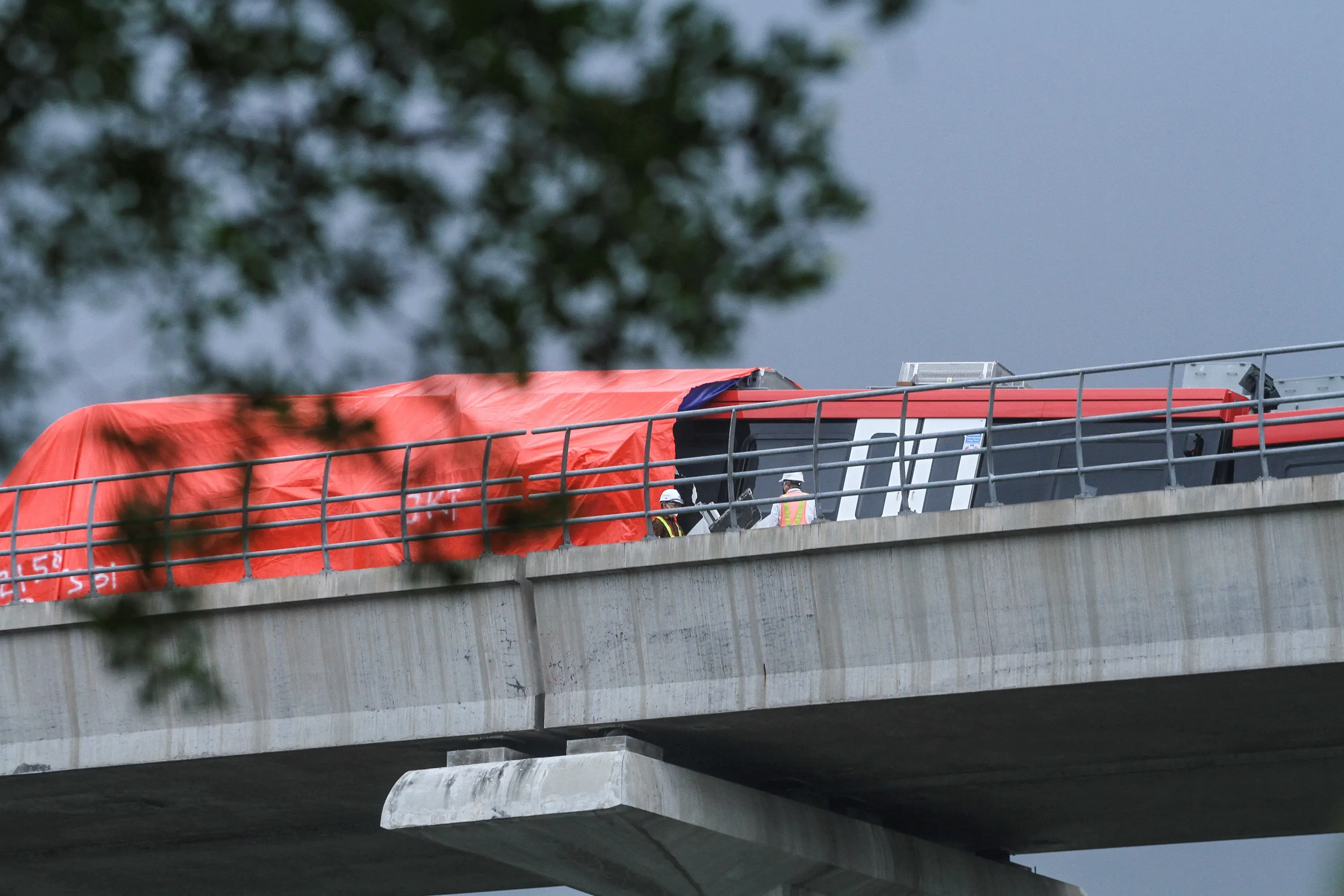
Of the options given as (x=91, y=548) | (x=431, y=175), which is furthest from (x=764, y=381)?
(x=431, y=175)

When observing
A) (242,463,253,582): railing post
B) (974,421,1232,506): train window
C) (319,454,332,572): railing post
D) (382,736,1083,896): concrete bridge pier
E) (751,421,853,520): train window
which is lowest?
(382,736,1083,896): concrete bridge pier

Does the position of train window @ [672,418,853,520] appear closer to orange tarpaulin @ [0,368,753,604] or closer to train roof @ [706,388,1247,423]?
train roof @ [706,388,1247,423]

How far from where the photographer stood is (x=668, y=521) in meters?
18.3

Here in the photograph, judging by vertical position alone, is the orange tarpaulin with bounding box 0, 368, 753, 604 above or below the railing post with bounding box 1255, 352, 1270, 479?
above

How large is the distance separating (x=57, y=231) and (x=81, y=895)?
70.0 feet

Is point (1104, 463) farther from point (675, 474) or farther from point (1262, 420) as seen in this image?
point (1262, 420)

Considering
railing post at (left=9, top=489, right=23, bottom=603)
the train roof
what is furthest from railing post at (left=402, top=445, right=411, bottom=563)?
the train roof

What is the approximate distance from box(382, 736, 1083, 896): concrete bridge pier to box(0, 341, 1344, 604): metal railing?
6.20ft

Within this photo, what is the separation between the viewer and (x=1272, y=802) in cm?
1962

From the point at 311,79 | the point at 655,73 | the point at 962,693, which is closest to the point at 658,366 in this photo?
the point at 655,73

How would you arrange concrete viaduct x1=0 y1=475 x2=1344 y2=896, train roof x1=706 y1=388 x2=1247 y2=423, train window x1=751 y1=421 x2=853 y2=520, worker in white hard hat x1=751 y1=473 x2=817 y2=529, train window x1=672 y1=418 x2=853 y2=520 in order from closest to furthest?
concrete viaduct x1=0 y1=475 x2=1344 y2=896 < worker in white hard hat x1=751 y1=473 x2=817 y2=529 < train roof x1=706 y1=388 x2=1247 y2=423 < train window x1=751 y1=421 x2=853 y2=520 < train window x1=672 y1=418 x2=853 y2=520

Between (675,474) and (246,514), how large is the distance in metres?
7.86

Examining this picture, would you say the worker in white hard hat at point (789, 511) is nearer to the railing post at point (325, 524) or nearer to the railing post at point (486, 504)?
the railing post at point (486, 504)

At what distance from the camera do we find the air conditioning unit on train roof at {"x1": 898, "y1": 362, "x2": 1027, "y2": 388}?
68.1 feet
